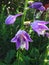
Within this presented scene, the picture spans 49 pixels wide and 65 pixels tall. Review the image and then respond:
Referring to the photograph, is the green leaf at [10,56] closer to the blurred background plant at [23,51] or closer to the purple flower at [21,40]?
the blurred background plant at [23,51]

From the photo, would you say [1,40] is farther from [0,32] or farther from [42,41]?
[42,41]

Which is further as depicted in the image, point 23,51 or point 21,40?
point 23,51

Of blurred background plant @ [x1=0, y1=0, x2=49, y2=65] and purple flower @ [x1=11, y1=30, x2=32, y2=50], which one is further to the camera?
blurred background plant @ [x1=0, y1=0, x2=49, y2=65]

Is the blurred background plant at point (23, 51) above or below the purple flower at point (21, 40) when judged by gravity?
below

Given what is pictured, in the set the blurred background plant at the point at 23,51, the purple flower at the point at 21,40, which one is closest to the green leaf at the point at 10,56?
the blurred background plant at the point at 23,51

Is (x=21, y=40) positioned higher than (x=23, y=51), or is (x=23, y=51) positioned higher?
(x=21, y=40)

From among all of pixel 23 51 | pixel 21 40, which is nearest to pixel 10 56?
pixel 23 51

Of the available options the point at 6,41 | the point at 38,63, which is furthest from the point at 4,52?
the point at 38,63

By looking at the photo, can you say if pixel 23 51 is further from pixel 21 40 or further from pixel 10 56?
pixel 21 40

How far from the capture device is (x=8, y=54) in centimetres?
252

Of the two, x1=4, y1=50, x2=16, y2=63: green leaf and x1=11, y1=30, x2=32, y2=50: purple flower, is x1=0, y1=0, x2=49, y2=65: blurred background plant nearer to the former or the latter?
x1=4, y1=50, x2=16, y2=63: green leaf

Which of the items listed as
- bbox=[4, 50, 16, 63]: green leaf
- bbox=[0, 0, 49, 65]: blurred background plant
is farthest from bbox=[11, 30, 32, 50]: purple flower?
bbox=[4, 50, 16, 63]: green leaf

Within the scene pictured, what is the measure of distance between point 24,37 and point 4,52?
1033 millimetres

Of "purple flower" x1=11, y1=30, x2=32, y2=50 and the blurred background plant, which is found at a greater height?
"purple flower" x1=11, y1=30, x2=32, y2=50
